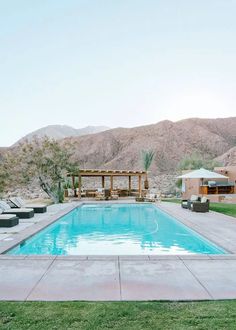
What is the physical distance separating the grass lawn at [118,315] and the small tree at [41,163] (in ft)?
48.4

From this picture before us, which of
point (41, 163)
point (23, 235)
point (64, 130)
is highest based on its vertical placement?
point (64, 130)

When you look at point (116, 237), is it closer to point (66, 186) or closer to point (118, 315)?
point (118, 315)

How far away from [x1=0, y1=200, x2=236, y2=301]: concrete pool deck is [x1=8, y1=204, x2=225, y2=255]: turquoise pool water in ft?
5.05

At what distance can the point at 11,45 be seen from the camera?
19.1 m

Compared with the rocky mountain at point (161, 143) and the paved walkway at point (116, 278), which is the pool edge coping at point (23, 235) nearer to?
the paved walkway at point (116, 278)

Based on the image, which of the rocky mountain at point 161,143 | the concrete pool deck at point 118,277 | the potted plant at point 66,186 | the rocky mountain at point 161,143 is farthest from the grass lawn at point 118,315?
the rocky mountain at point 161,143

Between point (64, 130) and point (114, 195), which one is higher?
point (64, 130)

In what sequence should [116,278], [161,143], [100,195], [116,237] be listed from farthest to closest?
[161,143]
[100,195]
[116,237]
[116,278]

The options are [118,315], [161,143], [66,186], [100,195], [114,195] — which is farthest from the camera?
[161,143]

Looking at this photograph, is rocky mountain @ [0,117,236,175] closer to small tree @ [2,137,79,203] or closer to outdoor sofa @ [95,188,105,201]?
outdoor sofa @ [95,188,105,201]

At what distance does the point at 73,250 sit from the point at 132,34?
13108 mm

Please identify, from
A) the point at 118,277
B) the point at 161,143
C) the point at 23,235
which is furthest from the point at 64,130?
the point at 118,277

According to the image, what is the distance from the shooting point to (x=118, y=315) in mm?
3590

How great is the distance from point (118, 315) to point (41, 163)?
1539 cm
